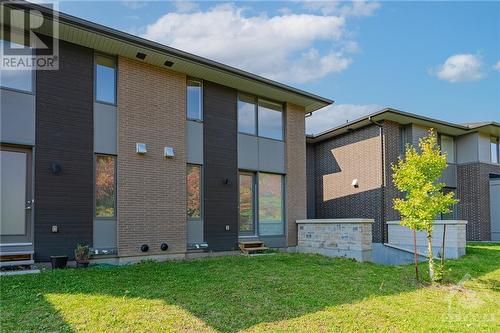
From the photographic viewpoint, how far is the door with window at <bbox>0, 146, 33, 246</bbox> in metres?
7.95

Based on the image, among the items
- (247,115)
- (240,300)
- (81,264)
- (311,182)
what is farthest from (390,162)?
(81,264)

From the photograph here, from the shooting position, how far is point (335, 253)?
11.5m

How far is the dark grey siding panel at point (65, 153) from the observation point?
8312mm

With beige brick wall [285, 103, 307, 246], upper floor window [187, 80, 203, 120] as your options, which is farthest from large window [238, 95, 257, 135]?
upper floor window [187, 80, 203, 120]

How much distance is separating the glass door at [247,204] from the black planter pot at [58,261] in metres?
5.23

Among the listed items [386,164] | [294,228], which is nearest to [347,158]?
[386,164]

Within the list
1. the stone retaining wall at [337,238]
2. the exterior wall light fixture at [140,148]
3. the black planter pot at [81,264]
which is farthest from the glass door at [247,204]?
the black planter pot at [81,264]

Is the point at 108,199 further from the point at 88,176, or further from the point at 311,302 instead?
the point at 311,302

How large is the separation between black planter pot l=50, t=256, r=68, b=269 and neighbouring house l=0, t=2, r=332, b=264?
270mm

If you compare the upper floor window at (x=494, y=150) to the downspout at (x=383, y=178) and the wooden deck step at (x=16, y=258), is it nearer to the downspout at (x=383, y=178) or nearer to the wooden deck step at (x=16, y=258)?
the downspout at (x=383, y=178)

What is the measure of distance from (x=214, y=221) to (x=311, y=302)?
216 inches

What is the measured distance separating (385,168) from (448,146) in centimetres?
567

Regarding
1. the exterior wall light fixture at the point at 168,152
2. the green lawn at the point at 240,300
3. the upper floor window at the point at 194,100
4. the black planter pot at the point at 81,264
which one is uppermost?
the upper floor window at the point at 194,100

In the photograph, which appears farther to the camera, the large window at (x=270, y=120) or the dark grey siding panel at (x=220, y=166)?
the large window at (x=270, y=120)
